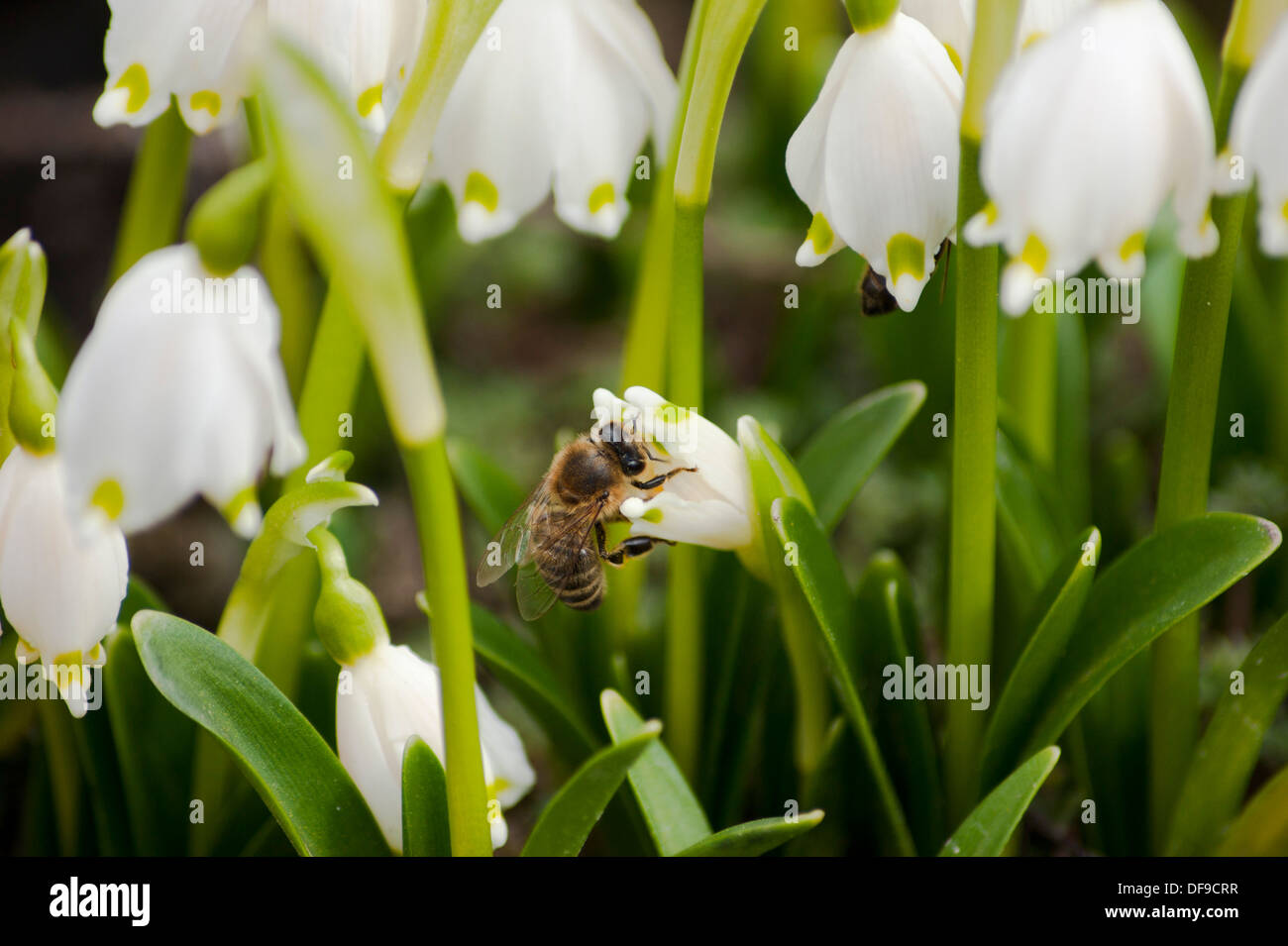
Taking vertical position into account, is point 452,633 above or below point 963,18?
below

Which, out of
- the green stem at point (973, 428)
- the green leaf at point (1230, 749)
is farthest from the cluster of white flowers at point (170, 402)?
the green leaf at point (1230, 749)

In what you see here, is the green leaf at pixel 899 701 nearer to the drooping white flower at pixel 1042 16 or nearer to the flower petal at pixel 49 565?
the drooping white flower at pixel 1042 16

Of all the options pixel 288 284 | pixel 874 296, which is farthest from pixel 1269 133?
pixel 288 284

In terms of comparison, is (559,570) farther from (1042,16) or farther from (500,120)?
(1042,16)

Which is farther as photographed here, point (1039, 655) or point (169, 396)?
point (1039, 655)

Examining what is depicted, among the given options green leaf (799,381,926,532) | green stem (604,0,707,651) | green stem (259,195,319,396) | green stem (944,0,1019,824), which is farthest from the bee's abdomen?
green stem (259,195,319,396)
